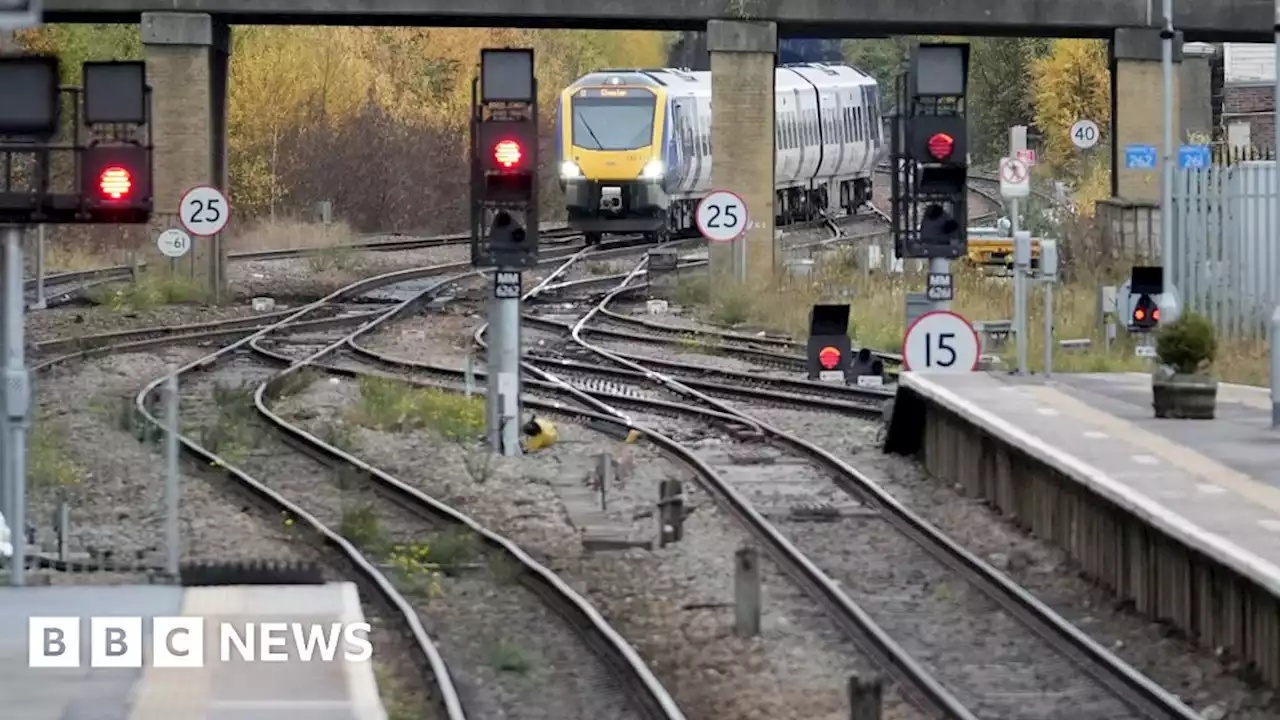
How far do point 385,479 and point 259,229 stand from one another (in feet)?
118

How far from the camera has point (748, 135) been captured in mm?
38594

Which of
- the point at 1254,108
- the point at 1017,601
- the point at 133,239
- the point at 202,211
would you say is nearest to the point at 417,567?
the point at 1017,601

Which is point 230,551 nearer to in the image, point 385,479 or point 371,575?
point 371,575

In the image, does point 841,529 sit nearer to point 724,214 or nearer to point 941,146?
point 941,146

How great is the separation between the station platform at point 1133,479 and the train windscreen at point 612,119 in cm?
2343

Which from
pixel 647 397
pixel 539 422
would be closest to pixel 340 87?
pixel 647 397

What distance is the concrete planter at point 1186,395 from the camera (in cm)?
1748

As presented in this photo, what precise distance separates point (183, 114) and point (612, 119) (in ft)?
31.6

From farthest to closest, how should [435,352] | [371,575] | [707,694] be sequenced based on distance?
[435,352] → [371,575] → [707,694]

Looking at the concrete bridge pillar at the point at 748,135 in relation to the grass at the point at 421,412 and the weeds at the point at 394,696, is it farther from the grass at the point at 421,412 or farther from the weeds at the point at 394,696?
the weeds at the point at 394,696

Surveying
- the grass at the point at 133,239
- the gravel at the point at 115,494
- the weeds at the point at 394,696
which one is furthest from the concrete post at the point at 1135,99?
the weeds at the point at 394,696

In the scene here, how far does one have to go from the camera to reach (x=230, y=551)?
15047 millimetres

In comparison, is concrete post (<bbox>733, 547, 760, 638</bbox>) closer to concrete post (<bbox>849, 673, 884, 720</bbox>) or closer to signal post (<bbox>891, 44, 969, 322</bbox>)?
concrete post (<bbox>849, 673, 884, 720</bbox>)

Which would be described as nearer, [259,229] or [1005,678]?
[1005,678]
